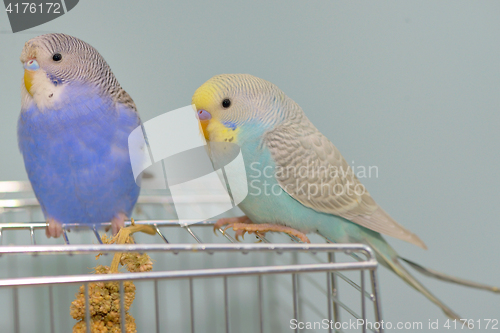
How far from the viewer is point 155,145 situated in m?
1.11

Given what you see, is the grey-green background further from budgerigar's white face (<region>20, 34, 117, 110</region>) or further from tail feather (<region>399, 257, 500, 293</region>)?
tail feather (<region>399, 257, 500, 293</region>)

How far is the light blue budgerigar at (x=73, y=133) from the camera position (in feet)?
3.20

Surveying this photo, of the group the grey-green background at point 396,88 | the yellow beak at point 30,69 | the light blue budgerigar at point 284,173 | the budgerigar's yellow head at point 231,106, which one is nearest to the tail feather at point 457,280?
the light blue budgerigar at point 284,173

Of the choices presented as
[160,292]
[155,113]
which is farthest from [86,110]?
[160,292]

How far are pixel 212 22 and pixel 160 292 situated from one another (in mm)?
988

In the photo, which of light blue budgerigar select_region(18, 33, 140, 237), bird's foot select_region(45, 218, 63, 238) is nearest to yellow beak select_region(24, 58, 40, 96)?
light blue budgerigar select_region(18, 33, 140, 237)

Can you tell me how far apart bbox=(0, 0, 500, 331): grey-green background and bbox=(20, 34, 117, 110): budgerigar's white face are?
45 centimetres

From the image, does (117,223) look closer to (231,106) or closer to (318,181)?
(231,106)

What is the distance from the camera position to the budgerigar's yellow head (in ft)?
3.33

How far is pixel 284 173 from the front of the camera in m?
1.03

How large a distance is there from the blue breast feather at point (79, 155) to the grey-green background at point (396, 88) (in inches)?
17.3

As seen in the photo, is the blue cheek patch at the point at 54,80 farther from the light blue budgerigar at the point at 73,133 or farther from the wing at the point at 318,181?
the wing at the point at 318,181

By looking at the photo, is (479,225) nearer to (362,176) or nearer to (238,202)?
(362,176)

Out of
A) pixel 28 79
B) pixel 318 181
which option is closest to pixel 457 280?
pixel 318 181
